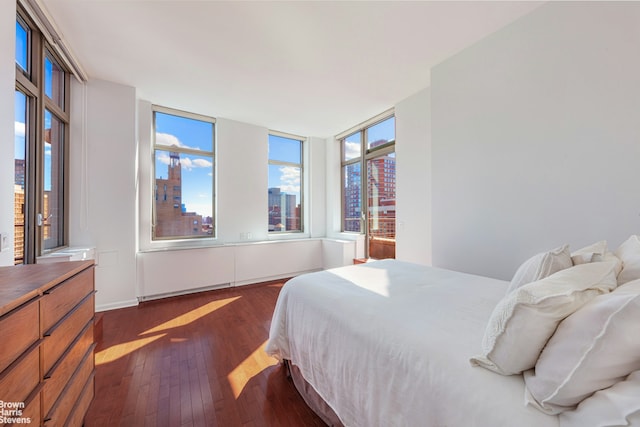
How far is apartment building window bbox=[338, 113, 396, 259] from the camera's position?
12.4 ft

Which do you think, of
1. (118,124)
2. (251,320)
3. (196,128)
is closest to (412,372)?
(251,320)

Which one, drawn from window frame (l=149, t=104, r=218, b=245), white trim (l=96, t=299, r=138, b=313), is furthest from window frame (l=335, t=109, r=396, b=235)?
white trim (l=96, t=299, r=138, b=313)

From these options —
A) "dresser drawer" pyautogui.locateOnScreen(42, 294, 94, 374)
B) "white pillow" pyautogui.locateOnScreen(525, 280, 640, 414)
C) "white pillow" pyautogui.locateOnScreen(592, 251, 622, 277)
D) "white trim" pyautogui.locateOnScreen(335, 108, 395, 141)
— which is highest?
"white trim" pyautogui.locateOnScreen(335, 108, 395, 141)

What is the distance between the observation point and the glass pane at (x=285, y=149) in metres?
4.67

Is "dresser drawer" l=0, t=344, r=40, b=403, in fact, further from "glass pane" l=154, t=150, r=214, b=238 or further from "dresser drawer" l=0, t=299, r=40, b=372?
"glass pane" l=154, t=150, r=214, b=238

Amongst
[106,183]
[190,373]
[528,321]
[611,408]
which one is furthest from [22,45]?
[611,408]

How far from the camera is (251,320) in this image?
267 cm

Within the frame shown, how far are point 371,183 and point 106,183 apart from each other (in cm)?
381

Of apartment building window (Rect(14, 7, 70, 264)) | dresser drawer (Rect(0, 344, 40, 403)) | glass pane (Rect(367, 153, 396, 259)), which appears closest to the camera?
dresser drawer (Rect(0, 344, 40, 403))

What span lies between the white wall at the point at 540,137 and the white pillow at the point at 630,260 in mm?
522

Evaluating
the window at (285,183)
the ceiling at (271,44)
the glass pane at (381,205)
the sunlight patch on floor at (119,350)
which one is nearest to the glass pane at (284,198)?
the window at (285,183)

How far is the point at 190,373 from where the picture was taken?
1.77 metres

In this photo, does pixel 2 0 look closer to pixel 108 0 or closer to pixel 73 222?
pixel 108 0

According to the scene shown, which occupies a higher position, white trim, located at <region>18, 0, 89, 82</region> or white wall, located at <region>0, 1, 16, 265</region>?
white trim, located at <region>18, 0, 89, 82</region>
